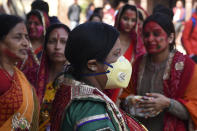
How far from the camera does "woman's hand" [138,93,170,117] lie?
3.09 metres

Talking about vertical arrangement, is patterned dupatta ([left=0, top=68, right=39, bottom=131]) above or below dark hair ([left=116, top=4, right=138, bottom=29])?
below

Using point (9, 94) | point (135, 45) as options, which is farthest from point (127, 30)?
point (9, 94)

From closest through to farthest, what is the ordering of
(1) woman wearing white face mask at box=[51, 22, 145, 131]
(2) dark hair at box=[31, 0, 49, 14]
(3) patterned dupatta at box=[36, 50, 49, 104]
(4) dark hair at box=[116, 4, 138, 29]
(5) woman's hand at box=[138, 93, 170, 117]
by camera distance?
(1) woman wearing white face mask at box=[51, 22, 145, 131] < (5) woman's hand at box=[138, 93, 170, 117] < (3) patterned dupatta at box=[36, 50, 49, 104] < (4) dark hair at box=[116, 4, 138, 29] < (2) dark hair at box=[31, 0, 49, 14]

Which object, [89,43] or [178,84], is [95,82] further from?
[178,84]

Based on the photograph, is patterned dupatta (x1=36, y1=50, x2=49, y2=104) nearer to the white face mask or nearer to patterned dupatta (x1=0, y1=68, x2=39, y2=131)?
patterned dupatta (x1=0, y1=68, x2=39, y2=131)

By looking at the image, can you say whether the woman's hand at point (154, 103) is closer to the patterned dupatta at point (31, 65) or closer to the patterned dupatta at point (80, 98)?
the patterned dupatta at point (80, 98)

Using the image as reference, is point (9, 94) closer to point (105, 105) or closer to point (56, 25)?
point (105, 105)

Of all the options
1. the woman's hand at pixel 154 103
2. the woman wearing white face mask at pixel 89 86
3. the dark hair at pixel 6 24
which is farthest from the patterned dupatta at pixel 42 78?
the woman wearing white face mask at pixel 89 86

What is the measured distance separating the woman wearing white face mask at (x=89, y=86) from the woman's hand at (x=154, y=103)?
3.20 ft

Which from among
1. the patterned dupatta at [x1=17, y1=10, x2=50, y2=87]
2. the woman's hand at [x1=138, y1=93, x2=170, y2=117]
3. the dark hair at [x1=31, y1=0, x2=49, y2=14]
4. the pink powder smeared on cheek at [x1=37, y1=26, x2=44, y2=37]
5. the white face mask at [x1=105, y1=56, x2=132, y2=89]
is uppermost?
the white face mask at [x1=105, y1=56, x2=132, y2=89]

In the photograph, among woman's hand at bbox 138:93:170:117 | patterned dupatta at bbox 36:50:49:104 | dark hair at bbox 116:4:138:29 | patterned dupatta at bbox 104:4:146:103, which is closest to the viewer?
woman's hand at bbox 138:93:170:117

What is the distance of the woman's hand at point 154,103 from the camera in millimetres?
3092

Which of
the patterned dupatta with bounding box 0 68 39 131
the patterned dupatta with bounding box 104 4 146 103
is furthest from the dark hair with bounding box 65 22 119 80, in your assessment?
the patterned dupatta with bounding box 104 4 146 103

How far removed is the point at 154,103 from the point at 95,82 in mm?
1175
